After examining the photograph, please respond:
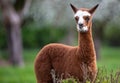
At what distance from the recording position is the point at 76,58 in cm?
934

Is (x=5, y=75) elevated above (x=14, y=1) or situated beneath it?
situated beneath

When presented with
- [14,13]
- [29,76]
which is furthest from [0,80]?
[14,13]

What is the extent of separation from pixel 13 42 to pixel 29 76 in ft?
24.1

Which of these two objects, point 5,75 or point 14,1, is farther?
point 14,1

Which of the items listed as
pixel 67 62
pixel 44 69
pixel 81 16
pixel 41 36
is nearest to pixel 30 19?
pixel 41 36

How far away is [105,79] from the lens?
345 inches

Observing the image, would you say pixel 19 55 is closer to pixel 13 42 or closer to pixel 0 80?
pixel 13 42

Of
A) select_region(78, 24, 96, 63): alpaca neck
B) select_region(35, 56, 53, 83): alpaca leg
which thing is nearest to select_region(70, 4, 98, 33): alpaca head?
select_region(78, 24, 96, 63): alpaca neck

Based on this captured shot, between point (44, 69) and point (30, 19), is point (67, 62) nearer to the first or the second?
point (44, 69)

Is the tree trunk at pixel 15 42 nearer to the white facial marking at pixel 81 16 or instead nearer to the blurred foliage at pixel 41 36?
the blurred foliage at pixel 41 36

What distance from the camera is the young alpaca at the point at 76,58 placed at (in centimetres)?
898

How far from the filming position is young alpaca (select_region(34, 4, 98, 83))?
8.98m

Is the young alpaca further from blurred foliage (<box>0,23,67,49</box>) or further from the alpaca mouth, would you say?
blurred foliage (<box>0,23,67,49</box>)

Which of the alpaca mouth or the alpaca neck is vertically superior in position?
the alpaca mouth
